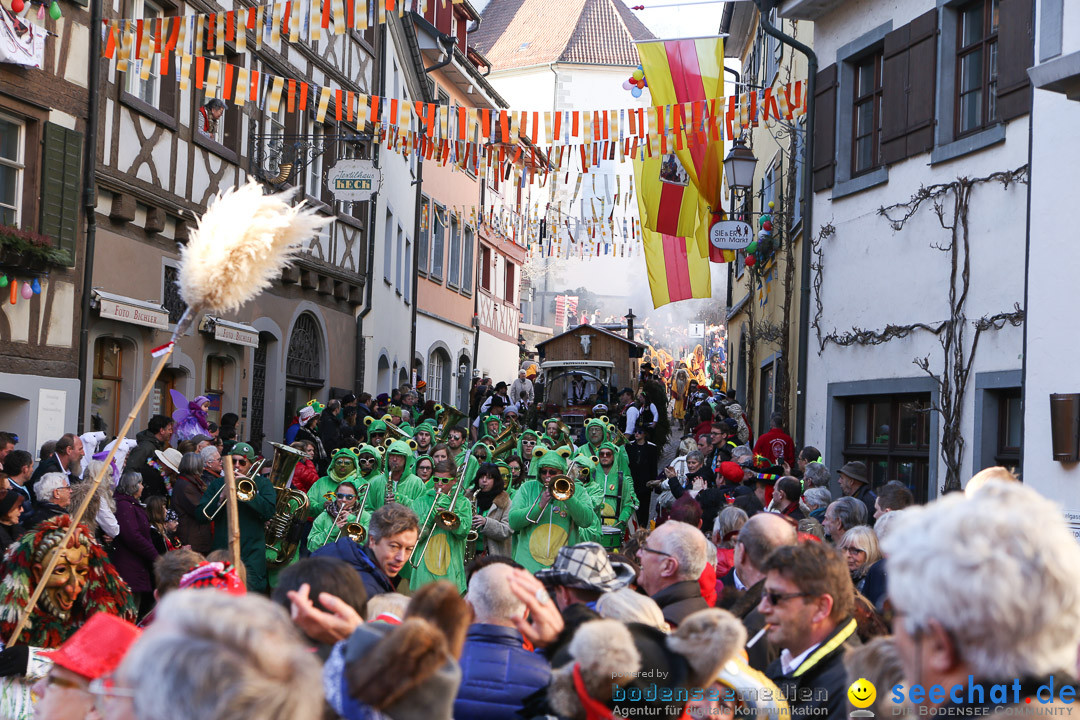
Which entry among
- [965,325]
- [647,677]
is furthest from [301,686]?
[965,325]

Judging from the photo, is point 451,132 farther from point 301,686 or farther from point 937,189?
point 301,686

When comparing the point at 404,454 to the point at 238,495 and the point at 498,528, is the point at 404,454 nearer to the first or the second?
the point at 498,528

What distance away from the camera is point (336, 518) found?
30.4 ft

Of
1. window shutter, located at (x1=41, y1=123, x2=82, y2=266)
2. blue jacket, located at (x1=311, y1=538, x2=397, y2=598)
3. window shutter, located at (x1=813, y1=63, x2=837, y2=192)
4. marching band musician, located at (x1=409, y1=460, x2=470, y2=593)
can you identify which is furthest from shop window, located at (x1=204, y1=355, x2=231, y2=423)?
blue jacket, located at (x1=311, y1=538, x2=397, y2=598)

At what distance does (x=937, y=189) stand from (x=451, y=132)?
17382 millimetres

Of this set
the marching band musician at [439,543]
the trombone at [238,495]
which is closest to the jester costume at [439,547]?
the marching band musician at [439,543]

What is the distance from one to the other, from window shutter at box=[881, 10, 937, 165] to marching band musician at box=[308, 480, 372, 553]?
6.57 metres

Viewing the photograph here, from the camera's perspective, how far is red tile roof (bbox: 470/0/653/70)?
60656mm

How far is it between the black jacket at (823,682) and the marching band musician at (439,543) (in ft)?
19.0

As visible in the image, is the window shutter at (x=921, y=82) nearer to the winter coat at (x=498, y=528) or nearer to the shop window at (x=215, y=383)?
the winter coat at (x=498, y=528)

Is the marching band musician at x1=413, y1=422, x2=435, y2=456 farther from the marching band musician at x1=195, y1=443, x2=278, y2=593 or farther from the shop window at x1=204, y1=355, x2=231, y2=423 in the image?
the shop window at x1=204, y1=355, x2=231, y2=423

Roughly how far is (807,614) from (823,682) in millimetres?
209

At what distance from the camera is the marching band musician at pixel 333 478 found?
10078 mm

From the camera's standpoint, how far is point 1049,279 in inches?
339
